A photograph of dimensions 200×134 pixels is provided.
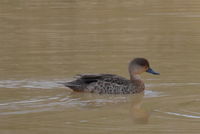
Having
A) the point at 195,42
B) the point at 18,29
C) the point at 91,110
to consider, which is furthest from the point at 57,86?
the point at 18,29

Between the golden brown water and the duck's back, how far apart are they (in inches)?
7.4

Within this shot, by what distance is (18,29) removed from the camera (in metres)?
19.3

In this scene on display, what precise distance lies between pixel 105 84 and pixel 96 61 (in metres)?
2.24

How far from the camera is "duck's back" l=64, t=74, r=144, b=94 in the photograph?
41.8 ft

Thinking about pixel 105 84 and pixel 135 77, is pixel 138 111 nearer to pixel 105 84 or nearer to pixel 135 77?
pixel 105 84

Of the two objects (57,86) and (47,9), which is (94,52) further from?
(47,9)

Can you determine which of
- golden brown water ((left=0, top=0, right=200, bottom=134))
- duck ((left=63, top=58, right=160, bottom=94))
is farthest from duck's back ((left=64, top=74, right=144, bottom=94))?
golden brown water ((left=0, top=0, right=200, bottom=134))

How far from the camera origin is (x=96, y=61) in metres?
14.9

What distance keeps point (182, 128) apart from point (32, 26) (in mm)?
10283

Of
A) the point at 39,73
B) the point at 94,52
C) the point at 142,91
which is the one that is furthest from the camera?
the point at 94,52

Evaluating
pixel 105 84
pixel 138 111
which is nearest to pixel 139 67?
pixel 105 84

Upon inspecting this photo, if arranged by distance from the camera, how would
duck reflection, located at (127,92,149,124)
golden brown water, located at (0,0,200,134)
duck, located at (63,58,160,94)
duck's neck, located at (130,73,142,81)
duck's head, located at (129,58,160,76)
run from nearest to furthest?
1. golden brown water, located at (0,0,200,134)
2. duck reflection, located at (127,92,149,124)
3. duck, located at (63,58,160,94)
4. duck's neck, located at (130,73,142,81)
5. duck's head, located at (129,58,160,76)

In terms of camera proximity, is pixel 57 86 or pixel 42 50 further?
pixel 42 50

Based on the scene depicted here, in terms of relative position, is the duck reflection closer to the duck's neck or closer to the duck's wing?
the duck's wing
